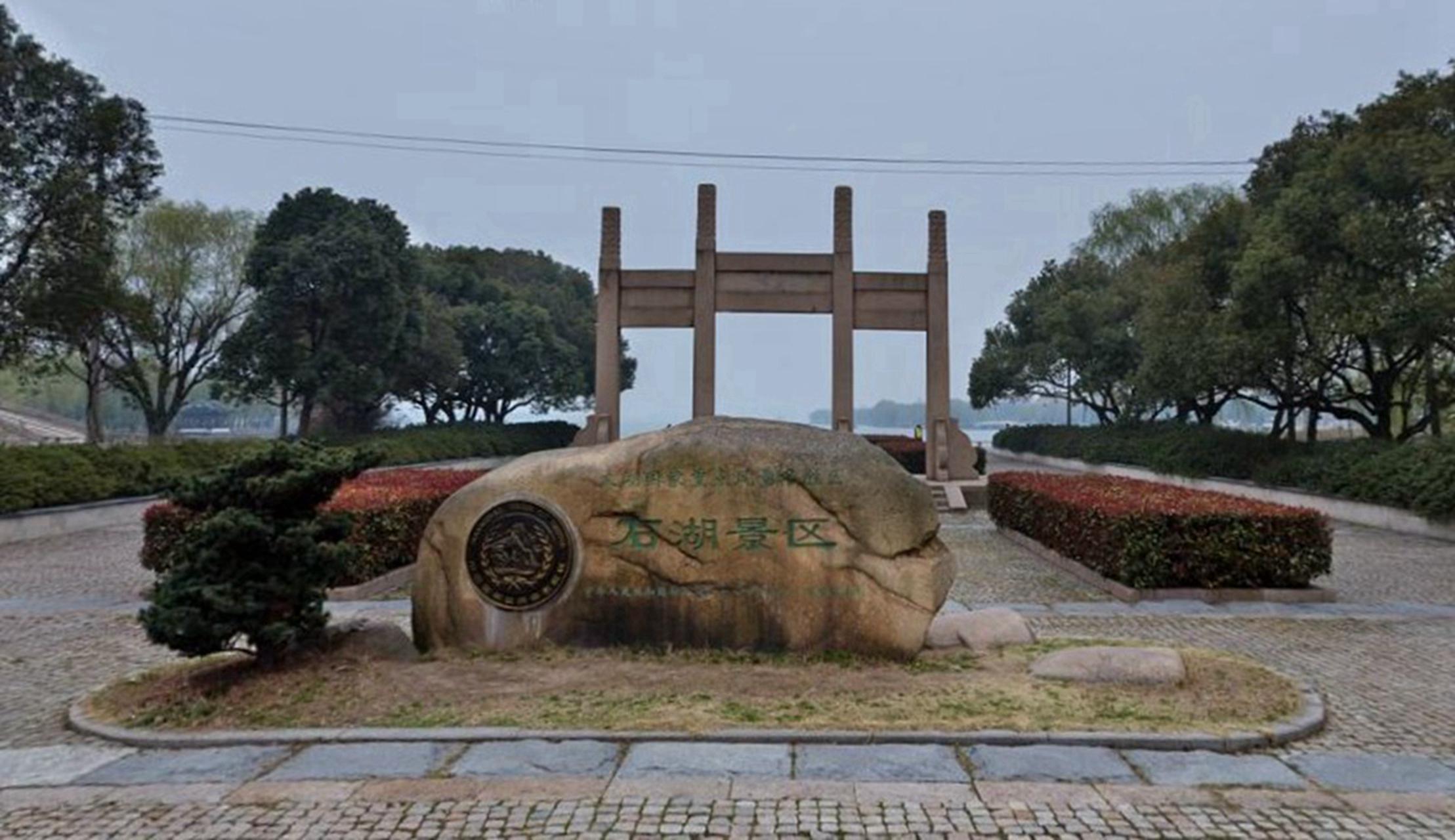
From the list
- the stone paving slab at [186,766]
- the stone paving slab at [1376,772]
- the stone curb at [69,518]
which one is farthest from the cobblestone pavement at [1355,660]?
the stone curb at [69,518]

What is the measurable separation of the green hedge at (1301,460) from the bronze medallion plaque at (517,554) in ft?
44.1

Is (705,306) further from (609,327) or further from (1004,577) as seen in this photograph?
(1004,577)

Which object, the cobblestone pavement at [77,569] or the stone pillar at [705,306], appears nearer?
the cobblestone pavement at [77,569]

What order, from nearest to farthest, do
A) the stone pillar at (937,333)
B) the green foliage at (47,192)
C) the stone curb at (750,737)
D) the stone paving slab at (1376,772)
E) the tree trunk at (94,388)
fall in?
the stone paving slab at (1376,772)
the stone curb at (750,737)
the green foliage at (47,192)
the stone pillar at (937,333)
the tree trunk at (94,388)

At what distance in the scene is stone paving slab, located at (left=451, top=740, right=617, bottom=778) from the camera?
13.5 ft

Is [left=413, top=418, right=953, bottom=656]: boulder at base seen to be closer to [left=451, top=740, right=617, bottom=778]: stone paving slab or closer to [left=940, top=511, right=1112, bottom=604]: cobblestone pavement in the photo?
[left=451, top=740, right=617, bottom=778]: stone paving slab

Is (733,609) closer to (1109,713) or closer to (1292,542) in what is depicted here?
(1109,713)

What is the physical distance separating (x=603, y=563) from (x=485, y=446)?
29780mm

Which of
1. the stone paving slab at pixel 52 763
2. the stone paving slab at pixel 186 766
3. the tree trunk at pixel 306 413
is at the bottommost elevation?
the stone paving slab at pixel 52 763

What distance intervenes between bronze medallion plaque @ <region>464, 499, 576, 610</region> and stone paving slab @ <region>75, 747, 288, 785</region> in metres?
1.76

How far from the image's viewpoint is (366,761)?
14.0ft

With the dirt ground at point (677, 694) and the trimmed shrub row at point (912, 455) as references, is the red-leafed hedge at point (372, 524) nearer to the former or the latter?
the dirt ground at point (677, 694)

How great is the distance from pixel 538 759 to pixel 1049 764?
2.35 meters

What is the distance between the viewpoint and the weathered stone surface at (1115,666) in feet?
17.5
